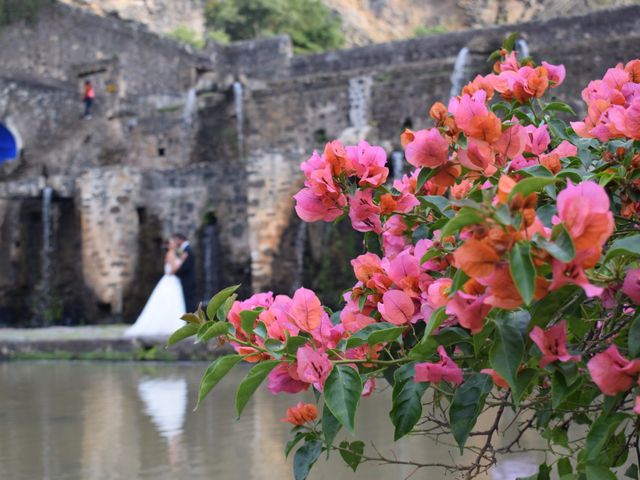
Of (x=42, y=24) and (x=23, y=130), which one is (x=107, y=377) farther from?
(x=42, y=24)

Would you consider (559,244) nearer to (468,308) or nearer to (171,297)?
(468,308)

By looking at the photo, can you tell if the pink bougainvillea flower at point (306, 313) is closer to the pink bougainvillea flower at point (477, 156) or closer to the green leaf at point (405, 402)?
the green leaf at point (405, 402)

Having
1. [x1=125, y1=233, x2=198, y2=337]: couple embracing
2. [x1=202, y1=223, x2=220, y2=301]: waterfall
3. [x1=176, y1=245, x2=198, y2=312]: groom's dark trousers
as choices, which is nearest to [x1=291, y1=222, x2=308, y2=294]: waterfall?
[x1=202, y1=223, x2=220, y2=301]: waterfall

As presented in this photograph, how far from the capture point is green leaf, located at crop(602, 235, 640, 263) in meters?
2.07

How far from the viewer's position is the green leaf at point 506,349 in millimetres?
2094

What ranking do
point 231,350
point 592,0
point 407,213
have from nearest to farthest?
1. point 407,213
2. point 231,350
3. point 592,0

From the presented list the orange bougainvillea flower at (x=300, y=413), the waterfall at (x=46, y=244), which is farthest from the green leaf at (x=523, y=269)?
the waterfall at (x=46, y=244)

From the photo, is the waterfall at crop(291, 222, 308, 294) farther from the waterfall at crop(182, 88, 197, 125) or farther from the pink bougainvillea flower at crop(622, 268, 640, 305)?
the pink bougainvillea flower at crop(622, 268, 640, 305)

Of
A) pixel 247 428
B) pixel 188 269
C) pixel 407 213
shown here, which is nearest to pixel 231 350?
pixel 188 269

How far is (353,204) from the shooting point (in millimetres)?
2988

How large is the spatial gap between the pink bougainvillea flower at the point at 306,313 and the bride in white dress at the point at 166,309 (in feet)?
36.2

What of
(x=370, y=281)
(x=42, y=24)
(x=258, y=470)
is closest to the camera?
(x=370, y=281)

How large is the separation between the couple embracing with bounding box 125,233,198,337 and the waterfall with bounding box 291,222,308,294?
317 cm

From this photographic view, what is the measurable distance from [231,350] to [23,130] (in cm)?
1439
